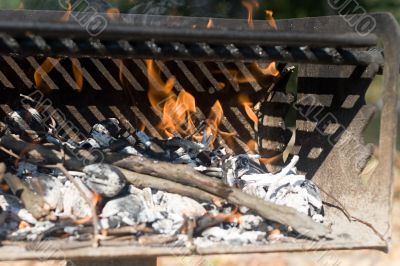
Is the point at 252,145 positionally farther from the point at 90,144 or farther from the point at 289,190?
the point at 90,144

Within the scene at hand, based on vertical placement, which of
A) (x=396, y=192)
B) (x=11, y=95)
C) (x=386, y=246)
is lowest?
(x=396, y=192)

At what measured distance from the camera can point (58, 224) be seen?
1.68 meters

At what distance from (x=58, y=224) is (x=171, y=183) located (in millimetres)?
360

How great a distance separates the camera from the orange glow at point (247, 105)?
2.35 metres

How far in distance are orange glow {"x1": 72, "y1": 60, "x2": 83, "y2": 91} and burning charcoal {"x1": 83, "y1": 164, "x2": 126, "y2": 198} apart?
1.97 feet

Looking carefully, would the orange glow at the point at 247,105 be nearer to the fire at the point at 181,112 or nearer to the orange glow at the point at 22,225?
the fire at the point at 181,112

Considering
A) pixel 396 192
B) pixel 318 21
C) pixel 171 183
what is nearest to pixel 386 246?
pixel 171 183

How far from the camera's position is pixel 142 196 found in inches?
72.9

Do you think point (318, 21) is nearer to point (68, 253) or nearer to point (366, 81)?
point (366, 81)

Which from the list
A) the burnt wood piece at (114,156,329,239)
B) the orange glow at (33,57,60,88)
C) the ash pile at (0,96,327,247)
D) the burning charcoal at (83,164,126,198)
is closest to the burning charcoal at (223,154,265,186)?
the ash pile at (0,96,327,247)

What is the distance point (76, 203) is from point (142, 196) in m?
0.19

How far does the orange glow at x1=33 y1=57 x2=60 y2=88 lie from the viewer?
2.27m

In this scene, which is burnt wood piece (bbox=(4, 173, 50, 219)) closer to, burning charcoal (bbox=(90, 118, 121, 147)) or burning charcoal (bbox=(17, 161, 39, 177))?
burning charcoal (bbox=(17, 161, 39, 177))

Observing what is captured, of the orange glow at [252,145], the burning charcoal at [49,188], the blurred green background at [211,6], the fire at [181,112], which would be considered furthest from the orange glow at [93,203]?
the blurred green background at [211,6]
